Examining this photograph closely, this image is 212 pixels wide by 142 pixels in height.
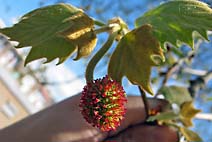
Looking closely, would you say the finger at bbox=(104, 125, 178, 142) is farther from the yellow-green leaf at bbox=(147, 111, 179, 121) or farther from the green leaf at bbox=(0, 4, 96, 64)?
the green leaf at bbox=(0, 4, 96, 64)

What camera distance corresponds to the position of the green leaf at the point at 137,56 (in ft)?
1.39

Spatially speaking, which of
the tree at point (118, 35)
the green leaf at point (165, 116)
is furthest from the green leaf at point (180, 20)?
the green leaf at point (165, 116)

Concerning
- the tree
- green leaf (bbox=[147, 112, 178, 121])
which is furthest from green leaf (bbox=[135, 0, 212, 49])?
green leaf (bbox=[147, 112, 178, 121])

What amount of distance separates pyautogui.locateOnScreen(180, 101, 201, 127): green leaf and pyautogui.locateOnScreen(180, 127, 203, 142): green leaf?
0.02 meters

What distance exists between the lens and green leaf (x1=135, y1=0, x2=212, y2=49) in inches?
17.1

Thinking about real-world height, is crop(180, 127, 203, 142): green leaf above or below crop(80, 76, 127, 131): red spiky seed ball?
below

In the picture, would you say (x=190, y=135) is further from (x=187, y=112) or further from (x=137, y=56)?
(x=137, y=56)

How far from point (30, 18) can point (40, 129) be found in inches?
13.3

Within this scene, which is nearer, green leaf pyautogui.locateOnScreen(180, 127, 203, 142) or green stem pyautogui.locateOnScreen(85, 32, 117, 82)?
green stem pyautogui.locateOnScreen(85, 32, 117, 82)

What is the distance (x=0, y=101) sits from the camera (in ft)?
26.2

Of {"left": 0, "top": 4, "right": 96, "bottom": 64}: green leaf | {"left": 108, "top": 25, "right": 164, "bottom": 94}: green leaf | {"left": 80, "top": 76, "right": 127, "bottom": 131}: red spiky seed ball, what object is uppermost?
{"left": 0, "top": 4, "right": 96, "bottom": 64}: green leaf

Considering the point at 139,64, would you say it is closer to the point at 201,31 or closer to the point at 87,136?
the point at 201,31

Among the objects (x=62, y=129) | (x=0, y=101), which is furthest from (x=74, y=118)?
(x=0, y=101)

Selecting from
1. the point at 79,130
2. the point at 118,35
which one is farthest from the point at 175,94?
the point at 118,35
